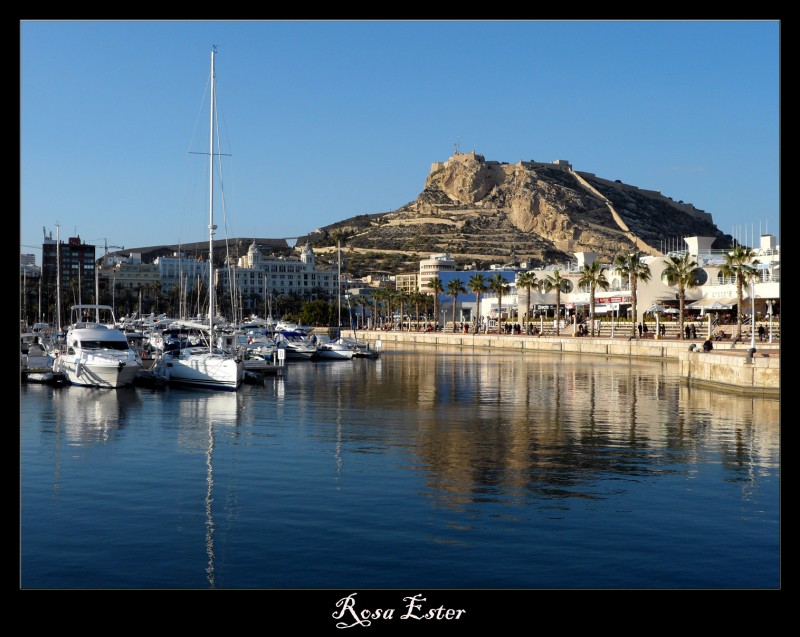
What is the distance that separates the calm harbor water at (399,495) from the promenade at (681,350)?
231cm

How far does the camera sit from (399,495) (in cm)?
1795

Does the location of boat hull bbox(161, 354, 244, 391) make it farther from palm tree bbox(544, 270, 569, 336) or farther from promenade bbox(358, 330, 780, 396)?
palm tree bbox(544, 270, 569, 336)

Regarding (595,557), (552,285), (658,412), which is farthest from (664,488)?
(552,285)


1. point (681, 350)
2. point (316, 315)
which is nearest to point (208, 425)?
point (681, 350)

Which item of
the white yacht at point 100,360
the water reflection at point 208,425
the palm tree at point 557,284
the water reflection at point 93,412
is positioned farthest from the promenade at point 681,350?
the white yacht at point 100,360

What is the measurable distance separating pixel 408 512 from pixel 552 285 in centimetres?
8199

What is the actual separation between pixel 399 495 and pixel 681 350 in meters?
44.4

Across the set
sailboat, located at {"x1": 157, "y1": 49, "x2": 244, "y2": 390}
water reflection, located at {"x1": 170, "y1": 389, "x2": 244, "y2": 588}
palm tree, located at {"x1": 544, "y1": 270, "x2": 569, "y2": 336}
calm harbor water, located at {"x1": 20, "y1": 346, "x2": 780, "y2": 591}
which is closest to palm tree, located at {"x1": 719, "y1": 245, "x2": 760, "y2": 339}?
calm harbor water, located at {"x1": 20, "y1": 346, "x2": 780, "y2": 591}

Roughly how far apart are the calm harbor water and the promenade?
7.57ft

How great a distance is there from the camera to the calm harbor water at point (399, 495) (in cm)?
1316

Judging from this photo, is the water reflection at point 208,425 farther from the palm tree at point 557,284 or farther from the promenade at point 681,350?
the palm tree at point 557,284

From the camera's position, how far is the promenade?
38.0 meters

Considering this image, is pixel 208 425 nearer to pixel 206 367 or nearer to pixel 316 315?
pixel 206 367
